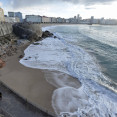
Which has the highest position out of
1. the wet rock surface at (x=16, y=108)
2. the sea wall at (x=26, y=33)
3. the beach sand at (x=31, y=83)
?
the sea wall at (x=26, y=33)

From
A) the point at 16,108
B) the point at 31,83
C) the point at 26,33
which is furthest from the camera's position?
the point at 26,33

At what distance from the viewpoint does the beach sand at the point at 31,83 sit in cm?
547

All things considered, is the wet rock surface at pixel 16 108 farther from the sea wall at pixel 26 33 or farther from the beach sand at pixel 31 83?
the sea wall at pixel 26 33

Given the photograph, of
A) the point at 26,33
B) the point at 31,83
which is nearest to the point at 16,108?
the point at 31,83

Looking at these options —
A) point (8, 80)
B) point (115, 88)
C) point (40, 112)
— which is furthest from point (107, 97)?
point (8, 80)

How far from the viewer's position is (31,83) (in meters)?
6.97

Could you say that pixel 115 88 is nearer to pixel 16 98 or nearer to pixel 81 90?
pixel 81 90

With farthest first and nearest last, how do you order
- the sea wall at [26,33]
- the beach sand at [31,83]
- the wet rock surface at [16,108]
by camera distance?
the sea wall at [26,33] → the beach sand at [31,83] → the wet rock surface at [16,108]

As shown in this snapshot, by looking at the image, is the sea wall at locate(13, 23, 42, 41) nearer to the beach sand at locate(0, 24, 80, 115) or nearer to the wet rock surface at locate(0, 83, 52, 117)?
the beach sand at locate(0, 24, 80, 115)

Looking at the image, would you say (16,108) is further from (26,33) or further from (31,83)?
(26,33)

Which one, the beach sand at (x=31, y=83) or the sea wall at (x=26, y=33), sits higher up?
the sea wall at (x=26, y=33)

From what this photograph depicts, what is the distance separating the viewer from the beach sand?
17.9ft

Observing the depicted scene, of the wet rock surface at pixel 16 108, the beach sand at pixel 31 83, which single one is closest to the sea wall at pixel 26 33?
the beach sand at pixel 31 83

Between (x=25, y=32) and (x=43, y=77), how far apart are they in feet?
57.5
